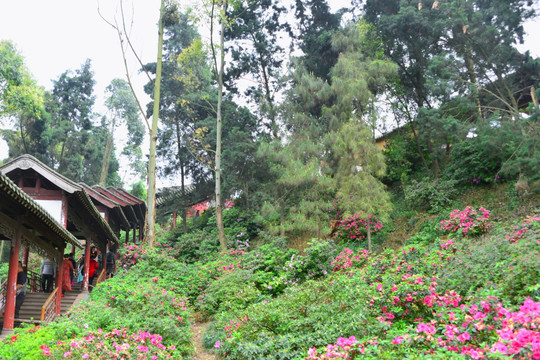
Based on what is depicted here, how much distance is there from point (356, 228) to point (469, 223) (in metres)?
4.64

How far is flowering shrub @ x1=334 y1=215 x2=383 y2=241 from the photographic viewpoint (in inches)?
583

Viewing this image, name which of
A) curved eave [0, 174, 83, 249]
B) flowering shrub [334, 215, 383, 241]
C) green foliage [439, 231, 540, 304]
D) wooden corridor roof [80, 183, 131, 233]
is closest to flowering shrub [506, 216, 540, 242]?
green foliage [439, 231, 540, 304]

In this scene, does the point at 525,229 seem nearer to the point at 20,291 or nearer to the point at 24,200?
the point at 24,200

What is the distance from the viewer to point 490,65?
43.8ft

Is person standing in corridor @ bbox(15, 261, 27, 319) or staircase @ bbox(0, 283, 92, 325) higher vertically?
person standing in corridor @ bbox(15, 261, 27, 319)

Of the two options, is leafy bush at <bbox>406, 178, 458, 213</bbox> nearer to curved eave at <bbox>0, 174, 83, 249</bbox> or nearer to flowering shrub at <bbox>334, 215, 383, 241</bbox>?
flowering shrub at <bbox>334, 215, 383, 241</bbox>

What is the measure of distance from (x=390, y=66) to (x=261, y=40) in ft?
29.8

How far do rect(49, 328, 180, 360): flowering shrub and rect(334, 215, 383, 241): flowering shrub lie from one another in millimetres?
10340

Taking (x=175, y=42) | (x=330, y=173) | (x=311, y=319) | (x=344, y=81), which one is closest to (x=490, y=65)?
(x=344, y=81)

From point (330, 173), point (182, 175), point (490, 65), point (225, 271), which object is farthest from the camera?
point (182, 175)

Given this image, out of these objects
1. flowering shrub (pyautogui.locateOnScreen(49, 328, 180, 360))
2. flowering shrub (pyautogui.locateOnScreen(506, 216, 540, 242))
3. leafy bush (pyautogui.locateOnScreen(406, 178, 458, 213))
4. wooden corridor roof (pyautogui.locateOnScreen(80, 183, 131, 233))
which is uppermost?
wooden corridor roof (pyautogui.locateOnScreen(80, 183, 131, 233))

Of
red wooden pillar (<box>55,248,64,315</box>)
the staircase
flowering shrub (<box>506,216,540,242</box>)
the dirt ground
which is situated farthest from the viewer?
red wooden pillar (<box>55,248,64,315</box>)

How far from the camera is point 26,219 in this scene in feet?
25.6

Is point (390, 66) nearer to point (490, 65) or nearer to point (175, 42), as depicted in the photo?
point (490, 65)
